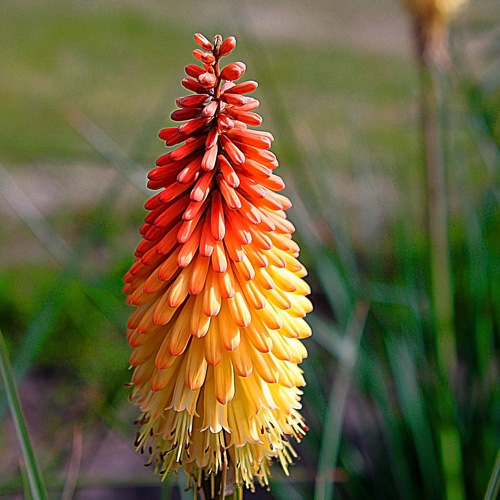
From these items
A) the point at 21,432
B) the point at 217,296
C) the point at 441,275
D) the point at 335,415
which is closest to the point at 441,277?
the point at 441,275

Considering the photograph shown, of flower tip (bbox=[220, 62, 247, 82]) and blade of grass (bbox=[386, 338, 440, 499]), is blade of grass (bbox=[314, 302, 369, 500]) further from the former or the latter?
flower tip (bbox=[220, 62, 247, 82])

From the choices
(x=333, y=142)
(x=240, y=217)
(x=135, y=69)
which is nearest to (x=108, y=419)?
(x=240, y=217)

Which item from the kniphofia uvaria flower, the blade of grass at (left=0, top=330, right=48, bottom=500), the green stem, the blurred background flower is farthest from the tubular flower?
the kniphofia uvaria flower

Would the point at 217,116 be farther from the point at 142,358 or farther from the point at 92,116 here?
the point at 92,116

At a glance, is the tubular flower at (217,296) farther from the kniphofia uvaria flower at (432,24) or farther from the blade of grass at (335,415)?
the kniphofia uvaria flower at (432,24)

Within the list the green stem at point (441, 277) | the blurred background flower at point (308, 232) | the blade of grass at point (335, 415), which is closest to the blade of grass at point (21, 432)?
the blurred background flower at point (308, 232)

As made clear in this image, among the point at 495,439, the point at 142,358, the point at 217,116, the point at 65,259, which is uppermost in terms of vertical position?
the point at 217,116
